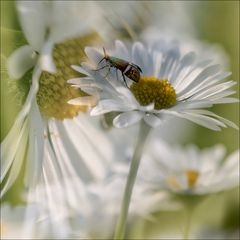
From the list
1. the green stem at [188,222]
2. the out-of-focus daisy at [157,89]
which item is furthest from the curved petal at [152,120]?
the green stem at [188,222]

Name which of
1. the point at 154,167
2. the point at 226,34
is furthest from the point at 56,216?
the point at 226,34

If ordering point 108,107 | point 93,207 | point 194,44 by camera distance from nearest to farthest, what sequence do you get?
point 108,107 < point 93,207 < point 194,44

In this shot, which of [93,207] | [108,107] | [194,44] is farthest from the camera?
[194,44]

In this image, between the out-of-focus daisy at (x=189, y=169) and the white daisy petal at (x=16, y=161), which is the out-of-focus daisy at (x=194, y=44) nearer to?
the out-of-focus daisy at (x=189, y=169)

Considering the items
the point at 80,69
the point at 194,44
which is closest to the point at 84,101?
the point at 80,69

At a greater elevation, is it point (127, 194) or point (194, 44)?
point (194, 44)

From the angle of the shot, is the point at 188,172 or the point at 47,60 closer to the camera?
the point at 47,60

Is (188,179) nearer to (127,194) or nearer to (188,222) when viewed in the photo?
(188,222)
